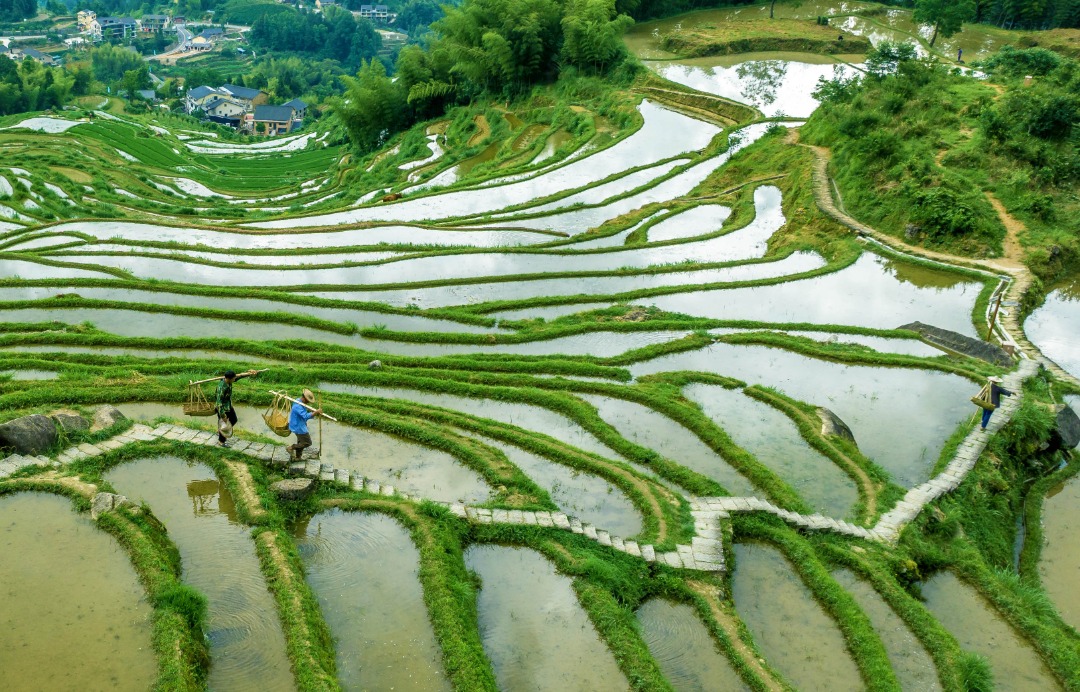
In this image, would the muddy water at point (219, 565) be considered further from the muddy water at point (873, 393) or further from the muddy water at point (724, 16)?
the muddy water at point (724, 16)

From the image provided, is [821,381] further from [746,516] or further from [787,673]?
[787,673]

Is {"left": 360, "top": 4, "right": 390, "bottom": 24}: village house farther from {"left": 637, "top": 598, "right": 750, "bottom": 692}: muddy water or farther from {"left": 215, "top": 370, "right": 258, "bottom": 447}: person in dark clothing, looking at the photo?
{"left": 637, "top": 598, "right": 750, "bottom": 692}: muddy water

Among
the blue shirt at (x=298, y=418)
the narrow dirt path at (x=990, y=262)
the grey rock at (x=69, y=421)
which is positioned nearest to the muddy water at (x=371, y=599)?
A: the blue shirt at (x=298, y=418)

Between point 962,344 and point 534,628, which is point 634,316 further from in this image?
point 534,628

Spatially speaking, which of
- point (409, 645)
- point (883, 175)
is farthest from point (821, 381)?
point (883, 175)

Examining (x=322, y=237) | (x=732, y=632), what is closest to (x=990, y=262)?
(x=732, y=632)
